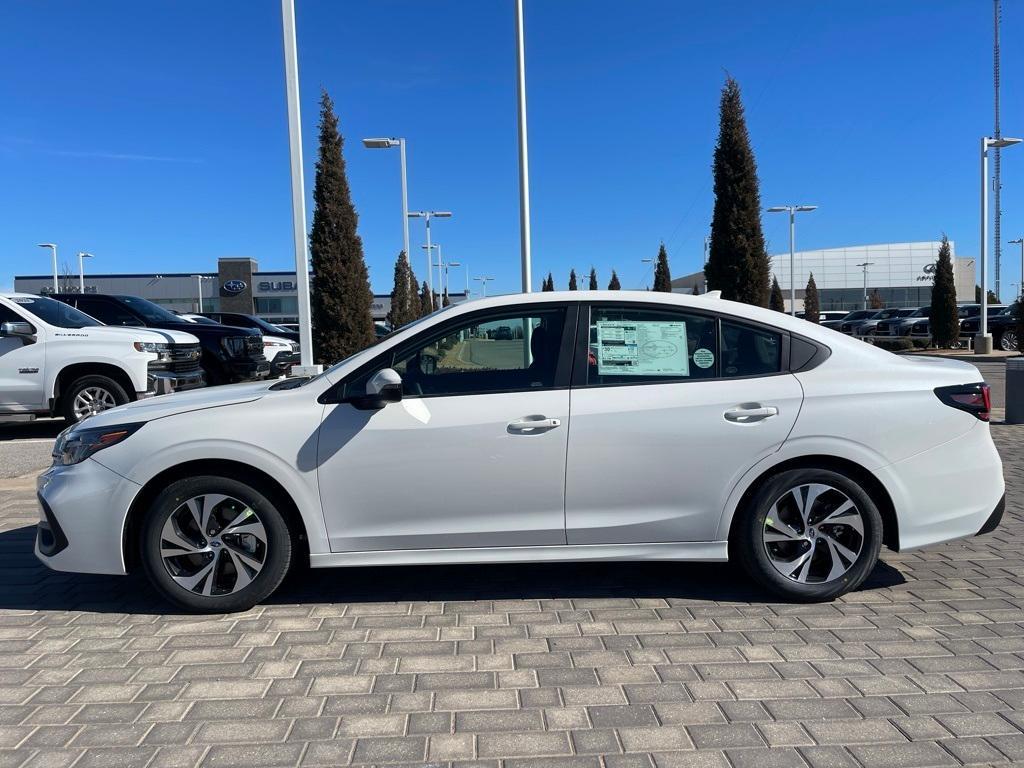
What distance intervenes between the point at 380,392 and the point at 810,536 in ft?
7.67

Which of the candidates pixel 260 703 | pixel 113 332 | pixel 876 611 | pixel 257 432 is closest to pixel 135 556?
pixel 257 432

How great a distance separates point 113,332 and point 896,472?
30.7 ft

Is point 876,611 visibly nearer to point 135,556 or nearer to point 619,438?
point 619,438

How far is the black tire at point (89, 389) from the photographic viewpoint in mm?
9617

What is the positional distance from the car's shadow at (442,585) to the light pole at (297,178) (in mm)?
5972

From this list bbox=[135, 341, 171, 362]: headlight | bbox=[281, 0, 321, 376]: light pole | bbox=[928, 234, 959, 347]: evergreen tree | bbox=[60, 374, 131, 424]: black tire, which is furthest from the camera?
bbox=[928, 234, 959, 347]: evergreen tree

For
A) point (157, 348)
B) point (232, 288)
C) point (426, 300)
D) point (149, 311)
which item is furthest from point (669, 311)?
point (232, 288)

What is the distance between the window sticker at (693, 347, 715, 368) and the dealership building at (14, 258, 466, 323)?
67050mm

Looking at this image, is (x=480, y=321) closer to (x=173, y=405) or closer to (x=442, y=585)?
(x=442, y=585)

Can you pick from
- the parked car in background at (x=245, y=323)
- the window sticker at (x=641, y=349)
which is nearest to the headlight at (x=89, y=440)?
the window sticker at (x=641, y=349)

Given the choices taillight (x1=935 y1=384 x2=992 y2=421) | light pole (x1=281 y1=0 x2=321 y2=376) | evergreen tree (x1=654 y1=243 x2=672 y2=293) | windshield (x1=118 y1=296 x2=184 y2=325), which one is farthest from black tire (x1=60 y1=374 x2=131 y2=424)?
evergreen tree (x1=654 y1=243 x2=672 y2=293)

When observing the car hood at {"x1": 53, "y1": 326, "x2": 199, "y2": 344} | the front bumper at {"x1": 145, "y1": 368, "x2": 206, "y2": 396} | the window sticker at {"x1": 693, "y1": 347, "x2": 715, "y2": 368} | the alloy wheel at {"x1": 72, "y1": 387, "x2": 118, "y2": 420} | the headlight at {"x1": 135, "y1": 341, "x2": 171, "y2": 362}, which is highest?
the car hood at {"x1": 53, "y1": 326, "x2": 199, "y2": 344}

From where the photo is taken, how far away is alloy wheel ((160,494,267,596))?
383 cm

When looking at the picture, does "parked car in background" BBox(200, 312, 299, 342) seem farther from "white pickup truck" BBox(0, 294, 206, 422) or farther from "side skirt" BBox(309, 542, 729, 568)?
"side skirt" BBox(309, 542, 729, 568)
